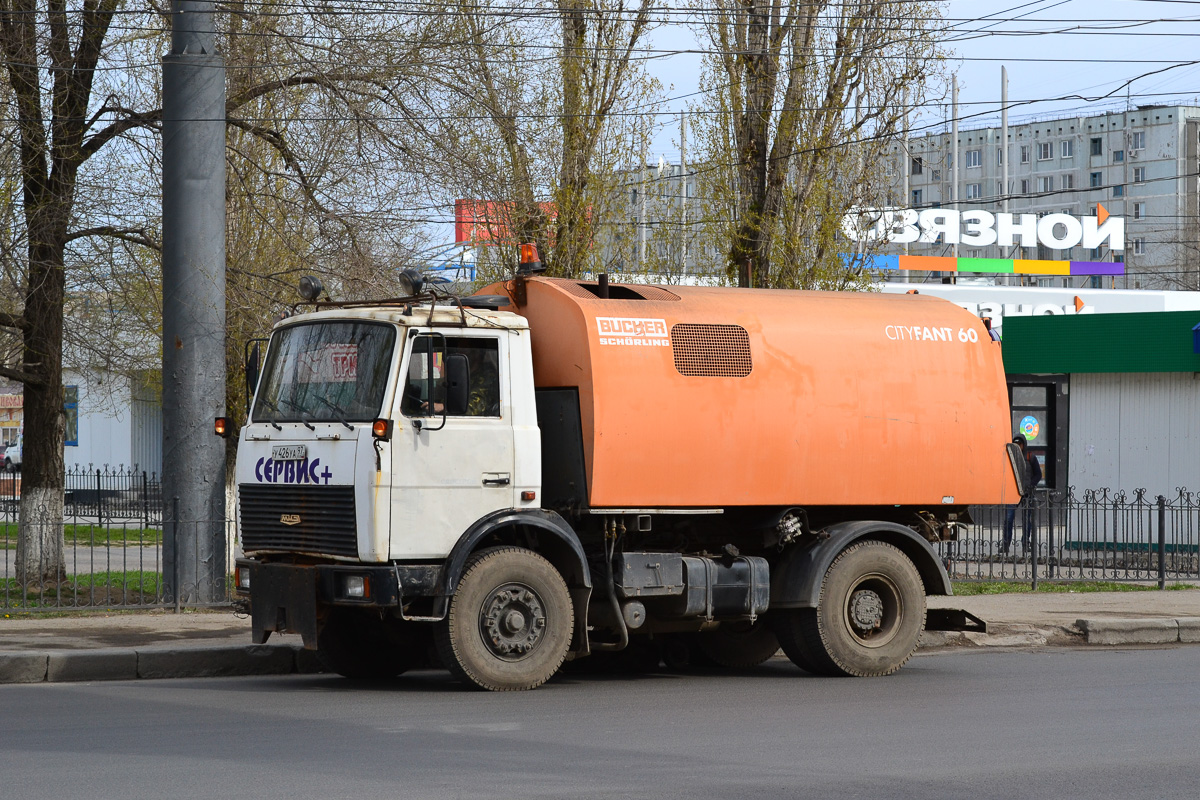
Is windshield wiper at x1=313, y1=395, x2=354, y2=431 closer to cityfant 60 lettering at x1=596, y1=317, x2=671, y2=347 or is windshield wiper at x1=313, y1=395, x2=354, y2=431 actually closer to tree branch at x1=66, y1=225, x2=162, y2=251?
cityfant 60 lettering at x1=596, y1=317, x2=671, y2=347

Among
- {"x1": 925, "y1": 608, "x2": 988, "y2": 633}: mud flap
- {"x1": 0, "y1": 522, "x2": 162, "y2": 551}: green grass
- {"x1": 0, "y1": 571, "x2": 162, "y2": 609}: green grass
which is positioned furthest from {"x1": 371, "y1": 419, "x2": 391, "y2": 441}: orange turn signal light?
{"x1": 0, "y1": 522, "x2": 162, "y2": 551}: green grass

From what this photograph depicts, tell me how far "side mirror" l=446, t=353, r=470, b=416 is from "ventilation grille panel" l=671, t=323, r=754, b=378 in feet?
5.24

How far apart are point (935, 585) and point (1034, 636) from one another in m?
2.36

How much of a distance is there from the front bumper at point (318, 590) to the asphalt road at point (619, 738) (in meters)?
0.49

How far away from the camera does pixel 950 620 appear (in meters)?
11.4

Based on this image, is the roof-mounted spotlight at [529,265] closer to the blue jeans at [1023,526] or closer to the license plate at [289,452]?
the license plate at [289,452]

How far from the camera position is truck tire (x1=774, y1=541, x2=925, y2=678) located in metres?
10.8

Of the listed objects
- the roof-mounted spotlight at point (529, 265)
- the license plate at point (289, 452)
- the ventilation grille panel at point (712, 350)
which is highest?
the roof-mounted spotlight at point (529, 265)

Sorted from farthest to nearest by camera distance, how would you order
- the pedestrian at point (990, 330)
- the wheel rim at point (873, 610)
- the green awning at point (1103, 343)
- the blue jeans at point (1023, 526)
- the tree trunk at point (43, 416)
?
the green awning at point (1103, 343), the blue jeans at point (1023, 526), the tree trunk at point (43, 416), the pedestrian at point (990, 330), the wheel rim at point (873, 610)

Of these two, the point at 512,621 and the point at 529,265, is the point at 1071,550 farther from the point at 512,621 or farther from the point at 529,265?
the point at 512,621

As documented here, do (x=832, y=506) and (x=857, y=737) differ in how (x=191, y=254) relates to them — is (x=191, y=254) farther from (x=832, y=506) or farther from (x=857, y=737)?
(x=857, y=737)

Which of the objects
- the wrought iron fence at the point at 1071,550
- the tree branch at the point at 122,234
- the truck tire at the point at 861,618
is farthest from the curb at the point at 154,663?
the wrought iron fence at the point at 1071,550

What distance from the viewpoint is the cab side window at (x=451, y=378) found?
31.0ft

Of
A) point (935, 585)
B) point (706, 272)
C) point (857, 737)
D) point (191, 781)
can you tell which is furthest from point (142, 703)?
point (706, 272)
